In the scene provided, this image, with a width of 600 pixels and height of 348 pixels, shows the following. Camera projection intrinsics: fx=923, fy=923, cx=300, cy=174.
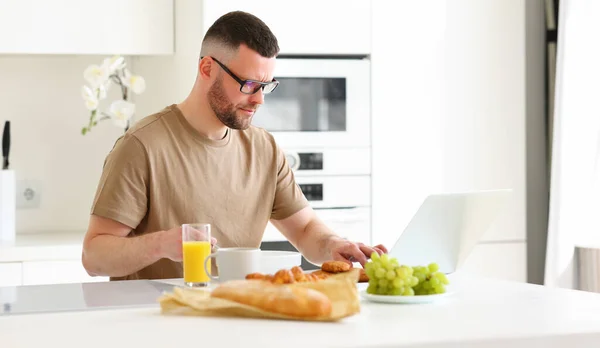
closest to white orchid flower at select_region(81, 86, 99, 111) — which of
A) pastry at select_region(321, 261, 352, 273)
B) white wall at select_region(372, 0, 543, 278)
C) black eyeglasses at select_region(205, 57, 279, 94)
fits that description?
white wall at select_region(372, 0, 543, 278)

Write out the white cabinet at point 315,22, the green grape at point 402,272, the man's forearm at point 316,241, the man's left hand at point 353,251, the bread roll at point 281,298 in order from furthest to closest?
the white cabinet at point 315,22, the man's forearm at point 316,241, the man's left hand at point 353,251, the green grape at point 402,272, the bread roll at point 281,298

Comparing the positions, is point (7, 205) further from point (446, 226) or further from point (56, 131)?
point (446, 226)

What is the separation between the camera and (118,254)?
2.11 meters

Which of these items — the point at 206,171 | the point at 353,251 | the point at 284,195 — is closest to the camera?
the point at 353,251

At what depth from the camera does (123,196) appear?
2.20 m

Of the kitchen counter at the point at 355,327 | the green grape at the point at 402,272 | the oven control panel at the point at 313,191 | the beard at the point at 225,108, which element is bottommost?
the kitchen counter at the point at 355,327

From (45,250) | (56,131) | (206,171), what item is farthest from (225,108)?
(56,131)

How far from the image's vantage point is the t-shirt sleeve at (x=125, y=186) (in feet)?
7.16

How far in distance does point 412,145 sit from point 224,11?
0.86 meters

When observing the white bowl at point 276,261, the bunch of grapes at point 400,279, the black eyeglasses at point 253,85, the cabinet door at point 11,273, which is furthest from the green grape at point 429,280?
the cabinet door at point 11,273

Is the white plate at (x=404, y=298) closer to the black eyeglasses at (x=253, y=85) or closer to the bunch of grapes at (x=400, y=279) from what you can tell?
the bunch of grapes at (x=400, y=279)

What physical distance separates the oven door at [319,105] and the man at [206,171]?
0.81 meters

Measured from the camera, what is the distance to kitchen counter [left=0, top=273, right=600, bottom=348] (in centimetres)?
128

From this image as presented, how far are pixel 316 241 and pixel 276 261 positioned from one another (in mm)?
539
